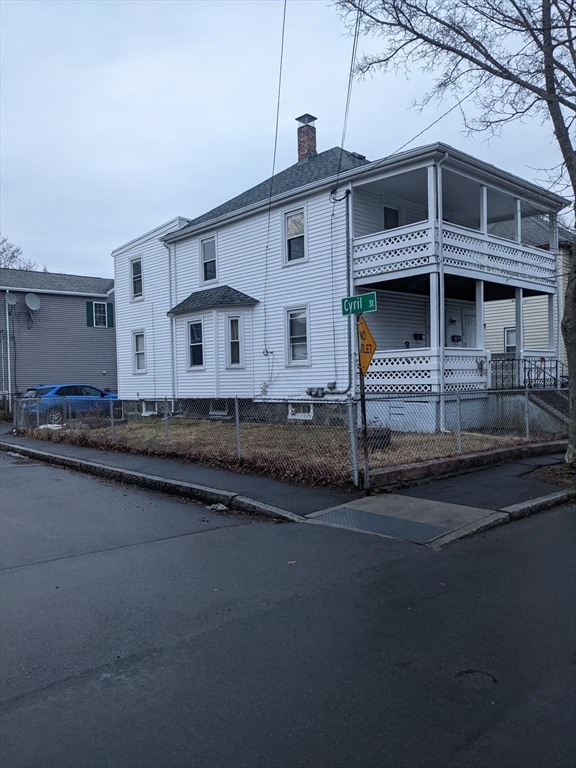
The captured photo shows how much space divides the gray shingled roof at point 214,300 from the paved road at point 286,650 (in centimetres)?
1352

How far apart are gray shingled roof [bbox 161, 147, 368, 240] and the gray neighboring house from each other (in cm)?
1145

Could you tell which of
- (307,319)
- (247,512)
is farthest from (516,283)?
(247,512)

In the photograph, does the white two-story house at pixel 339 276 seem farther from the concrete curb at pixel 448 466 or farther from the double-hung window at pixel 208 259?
the concrete curb at pixel 448 466

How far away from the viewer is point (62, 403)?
22688 millimetres

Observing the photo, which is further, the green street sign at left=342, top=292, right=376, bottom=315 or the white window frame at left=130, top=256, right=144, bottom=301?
the white window frame at left=130, top=256, right=144, bottom=301

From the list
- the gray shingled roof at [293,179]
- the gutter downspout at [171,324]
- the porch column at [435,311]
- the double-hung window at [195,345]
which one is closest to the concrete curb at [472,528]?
the porch column at [435,311]

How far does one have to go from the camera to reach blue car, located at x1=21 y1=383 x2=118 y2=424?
66.1 ft

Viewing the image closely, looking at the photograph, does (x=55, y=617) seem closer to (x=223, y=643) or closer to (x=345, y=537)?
(x=223, y=643)

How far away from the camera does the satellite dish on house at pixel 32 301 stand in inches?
1169

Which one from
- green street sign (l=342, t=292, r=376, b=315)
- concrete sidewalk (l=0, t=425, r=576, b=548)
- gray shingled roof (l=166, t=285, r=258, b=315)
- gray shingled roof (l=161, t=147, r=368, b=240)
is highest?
gray shingled roof (l=161, t=147, r=368, b=240)

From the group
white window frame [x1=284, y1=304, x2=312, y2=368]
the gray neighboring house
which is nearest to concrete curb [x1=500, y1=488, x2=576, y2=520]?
white window frame [x1=284, y1=304, x2=312, y2=368]

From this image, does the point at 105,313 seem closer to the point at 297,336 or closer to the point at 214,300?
the point at 214,300

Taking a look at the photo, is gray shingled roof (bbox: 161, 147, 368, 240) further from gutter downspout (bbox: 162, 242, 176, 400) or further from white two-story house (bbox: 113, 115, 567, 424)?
gutter downspout (bbox: 162, 242, 176, 400)

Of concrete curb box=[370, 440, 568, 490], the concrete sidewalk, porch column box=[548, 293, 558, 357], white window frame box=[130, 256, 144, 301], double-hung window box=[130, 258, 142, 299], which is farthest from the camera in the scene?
double-hung window box=[130, 258, 142, 299]
